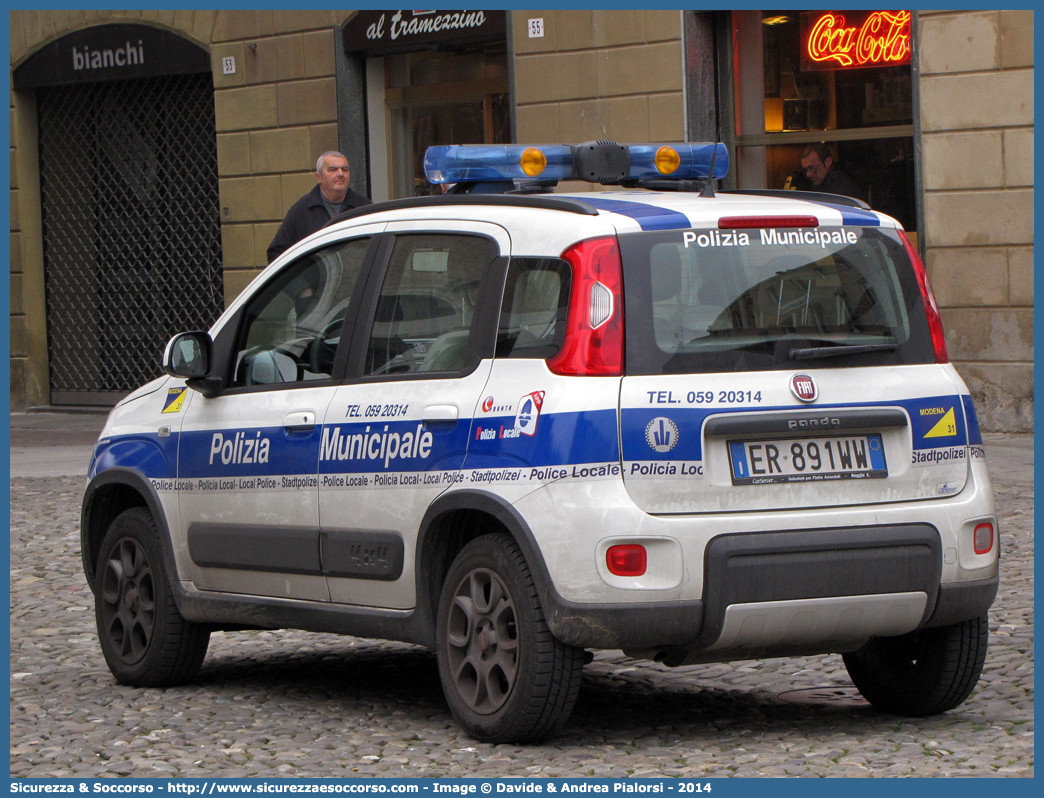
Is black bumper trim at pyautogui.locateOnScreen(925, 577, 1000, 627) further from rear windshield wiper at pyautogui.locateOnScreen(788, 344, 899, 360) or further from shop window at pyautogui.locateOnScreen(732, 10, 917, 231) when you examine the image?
shop window at pyautogui.locateOnScreen(732, 10, 917, 231)

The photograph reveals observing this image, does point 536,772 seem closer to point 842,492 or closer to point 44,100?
point 842,492

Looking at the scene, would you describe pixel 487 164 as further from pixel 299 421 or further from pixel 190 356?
pixel 190 356

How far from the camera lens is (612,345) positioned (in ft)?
16.0

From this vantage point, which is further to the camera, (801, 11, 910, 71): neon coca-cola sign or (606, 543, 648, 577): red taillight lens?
(801, 11, 910, 71): neon coca-cola sign

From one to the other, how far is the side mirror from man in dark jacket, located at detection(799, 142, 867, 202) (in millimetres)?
8892

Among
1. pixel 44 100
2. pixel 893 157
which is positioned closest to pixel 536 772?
pixel 893 157

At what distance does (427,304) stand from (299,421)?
0.62 metres

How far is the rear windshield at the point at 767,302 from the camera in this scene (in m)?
4.91

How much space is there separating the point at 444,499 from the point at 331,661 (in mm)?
1909

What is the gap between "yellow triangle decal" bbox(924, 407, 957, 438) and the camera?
202 inches

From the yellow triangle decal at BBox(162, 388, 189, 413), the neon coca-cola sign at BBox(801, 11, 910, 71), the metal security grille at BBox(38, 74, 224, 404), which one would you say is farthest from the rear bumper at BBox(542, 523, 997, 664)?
the metal security grille at BBox(38, 74, 224, 404)

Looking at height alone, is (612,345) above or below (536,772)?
above

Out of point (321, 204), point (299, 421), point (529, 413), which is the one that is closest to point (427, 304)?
point (299, 421)

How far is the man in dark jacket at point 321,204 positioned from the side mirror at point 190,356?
3628 mm
